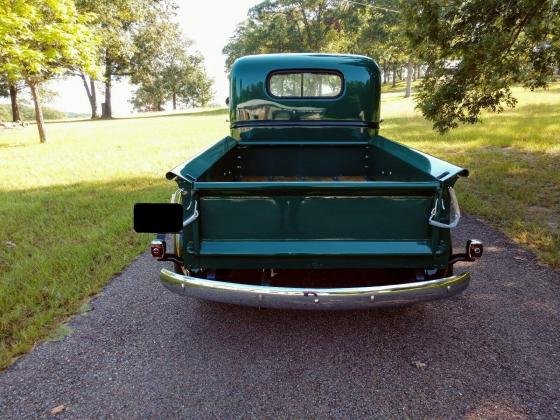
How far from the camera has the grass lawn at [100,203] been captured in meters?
3.44

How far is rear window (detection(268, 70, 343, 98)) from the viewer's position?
4355mm

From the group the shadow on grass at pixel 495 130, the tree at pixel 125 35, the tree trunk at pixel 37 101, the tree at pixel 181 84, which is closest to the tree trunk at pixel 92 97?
the tree at pixel 125 35

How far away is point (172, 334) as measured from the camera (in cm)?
289

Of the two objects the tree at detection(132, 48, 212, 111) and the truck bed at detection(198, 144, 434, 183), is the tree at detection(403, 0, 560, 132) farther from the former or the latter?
the tree at detection(132, 48, 212, 111)

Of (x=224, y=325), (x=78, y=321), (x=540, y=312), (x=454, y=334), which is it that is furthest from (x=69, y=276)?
(x=540, y=312)

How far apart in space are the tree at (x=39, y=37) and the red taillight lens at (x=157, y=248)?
9051 millimetres

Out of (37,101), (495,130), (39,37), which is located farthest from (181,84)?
(495,130)

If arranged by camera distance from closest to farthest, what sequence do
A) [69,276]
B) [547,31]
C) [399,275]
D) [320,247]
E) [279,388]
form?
[279,388] < [320,247] < [399,275] < [69,276] < [547,31]

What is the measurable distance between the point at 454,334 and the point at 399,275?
1.96 feet

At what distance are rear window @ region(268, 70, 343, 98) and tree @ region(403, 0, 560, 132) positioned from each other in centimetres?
240

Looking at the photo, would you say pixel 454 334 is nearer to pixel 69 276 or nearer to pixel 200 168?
pixel 200 168

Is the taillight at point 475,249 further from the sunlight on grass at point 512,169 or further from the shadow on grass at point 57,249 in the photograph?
the shadow on grass at point 57,249

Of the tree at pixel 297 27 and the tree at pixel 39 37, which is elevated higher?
the tree at pixel 297 27

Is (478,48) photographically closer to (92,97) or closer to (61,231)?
(61,231)
